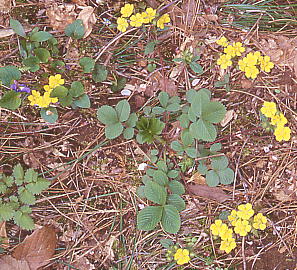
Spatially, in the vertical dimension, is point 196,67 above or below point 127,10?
below

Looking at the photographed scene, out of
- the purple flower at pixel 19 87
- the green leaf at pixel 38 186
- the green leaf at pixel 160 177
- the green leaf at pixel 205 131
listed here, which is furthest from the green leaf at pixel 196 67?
the green leaf at pixel 38 186

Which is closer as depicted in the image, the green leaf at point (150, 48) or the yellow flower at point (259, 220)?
the yellow flower at point (259, 220)

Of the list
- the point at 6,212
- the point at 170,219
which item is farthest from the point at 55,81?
the point at 170,219

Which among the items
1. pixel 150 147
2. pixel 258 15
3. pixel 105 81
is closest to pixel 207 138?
pixel 150 147

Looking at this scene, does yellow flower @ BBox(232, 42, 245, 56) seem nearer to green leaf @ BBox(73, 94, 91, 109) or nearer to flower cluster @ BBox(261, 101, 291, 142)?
flower cluster @ BBox(261, 101, 291, 142)

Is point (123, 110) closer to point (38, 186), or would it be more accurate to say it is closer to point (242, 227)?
point (38, 186)

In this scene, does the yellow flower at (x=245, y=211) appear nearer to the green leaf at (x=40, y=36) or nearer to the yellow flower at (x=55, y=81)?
the yellow flower at (x=55, y=81)

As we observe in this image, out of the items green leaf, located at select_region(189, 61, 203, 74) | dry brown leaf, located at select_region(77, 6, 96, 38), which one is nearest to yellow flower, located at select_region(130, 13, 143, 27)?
dry brown leaf, located at select_region(77, 6, 96, 38)
